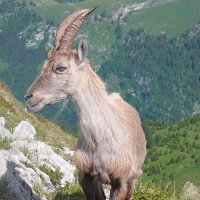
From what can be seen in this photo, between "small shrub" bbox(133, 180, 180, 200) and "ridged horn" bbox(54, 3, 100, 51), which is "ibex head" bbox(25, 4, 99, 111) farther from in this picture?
"small shrub" bbox(133, 180, 180, 200)

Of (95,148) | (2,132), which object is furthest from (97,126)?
(2,132)

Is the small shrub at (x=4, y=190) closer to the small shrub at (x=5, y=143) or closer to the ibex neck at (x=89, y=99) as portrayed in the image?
the ibex neck at (x=89, y=99)

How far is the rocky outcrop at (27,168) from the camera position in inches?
411

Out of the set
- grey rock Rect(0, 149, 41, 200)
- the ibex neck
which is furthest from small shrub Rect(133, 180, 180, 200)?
the ibex neck

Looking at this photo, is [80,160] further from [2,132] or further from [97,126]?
[2,132]

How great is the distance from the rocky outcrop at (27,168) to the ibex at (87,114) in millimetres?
1659

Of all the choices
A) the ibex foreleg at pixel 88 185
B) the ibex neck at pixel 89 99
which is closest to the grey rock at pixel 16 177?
the ibex foreleg at pixel 88 185

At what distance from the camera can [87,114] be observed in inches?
378

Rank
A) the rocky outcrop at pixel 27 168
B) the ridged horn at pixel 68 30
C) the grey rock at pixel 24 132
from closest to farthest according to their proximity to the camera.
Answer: the ridged horn at pixel 68 30, the rocky outcrop at pixel 27 168, the grey rock at pixel 24 132

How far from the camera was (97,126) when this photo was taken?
31.4 feet

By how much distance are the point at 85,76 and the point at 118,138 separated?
1.57 meters

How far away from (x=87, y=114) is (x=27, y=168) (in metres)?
3.18

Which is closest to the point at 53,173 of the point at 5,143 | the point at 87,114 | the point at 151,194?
the point at 5,143

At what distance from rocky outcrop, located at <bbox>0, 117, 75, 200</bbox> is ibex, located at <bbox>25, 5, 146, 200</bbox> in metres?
1.66
